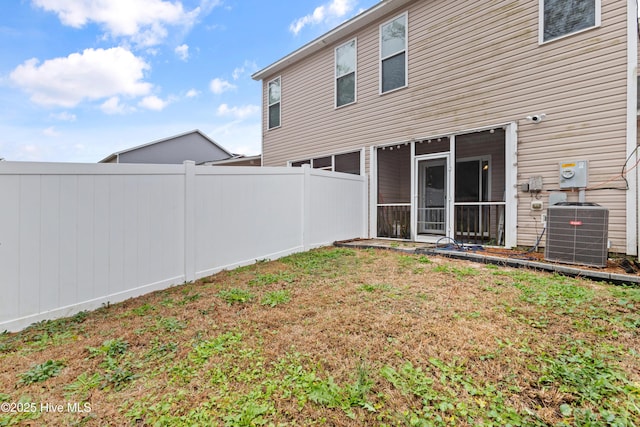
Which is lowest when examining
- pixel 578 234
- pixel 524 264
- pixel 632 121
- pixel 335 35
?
pixel 524 264

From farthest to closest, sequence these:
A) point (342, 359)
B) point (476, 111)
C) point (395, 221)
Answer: point (395, 221) → point (476, 111) → point (342, 359)

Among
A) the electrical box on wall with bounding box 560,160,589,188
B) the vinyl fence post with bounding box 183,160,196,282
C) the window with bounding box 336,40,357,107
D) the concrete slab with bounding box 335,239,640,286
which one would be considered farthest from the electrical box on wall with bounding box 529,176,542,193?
the vinyl fence post with bounding box 183,160,196,282

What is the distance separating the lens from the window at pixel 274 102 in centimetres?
966

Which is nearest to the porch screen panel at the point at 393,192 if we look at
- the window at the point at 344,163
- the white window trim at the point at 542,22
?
the window at the point at 344,163

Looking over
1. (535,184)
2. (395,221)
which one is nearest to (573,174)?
(535,184)

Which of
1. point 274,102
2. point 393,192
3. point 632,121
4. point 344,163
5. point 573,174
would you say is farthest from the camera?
point 274,102

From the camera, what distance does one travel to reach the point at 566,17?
15.6 ft

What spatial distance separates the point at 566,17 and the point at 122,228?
285 inches

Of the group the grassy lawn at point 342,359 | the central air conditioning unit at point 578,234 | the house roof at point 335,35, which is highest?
the house roof at point 335,35

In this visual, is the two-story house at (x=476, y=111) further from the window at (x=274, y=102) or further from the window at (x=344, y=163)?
the window at (x=274, y=102)

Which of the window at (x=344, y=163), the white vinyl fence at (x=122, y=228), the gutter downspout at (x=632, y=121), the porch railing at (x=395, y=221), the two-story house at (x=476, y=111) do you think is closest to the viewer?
A: the white vinyl fence at (x=122, y=228)

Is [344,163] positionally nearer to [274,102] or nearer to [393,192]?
[393,192]

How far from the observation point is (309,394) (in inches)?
66.4

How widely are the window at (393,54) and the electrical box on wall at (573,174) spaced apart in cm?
360
